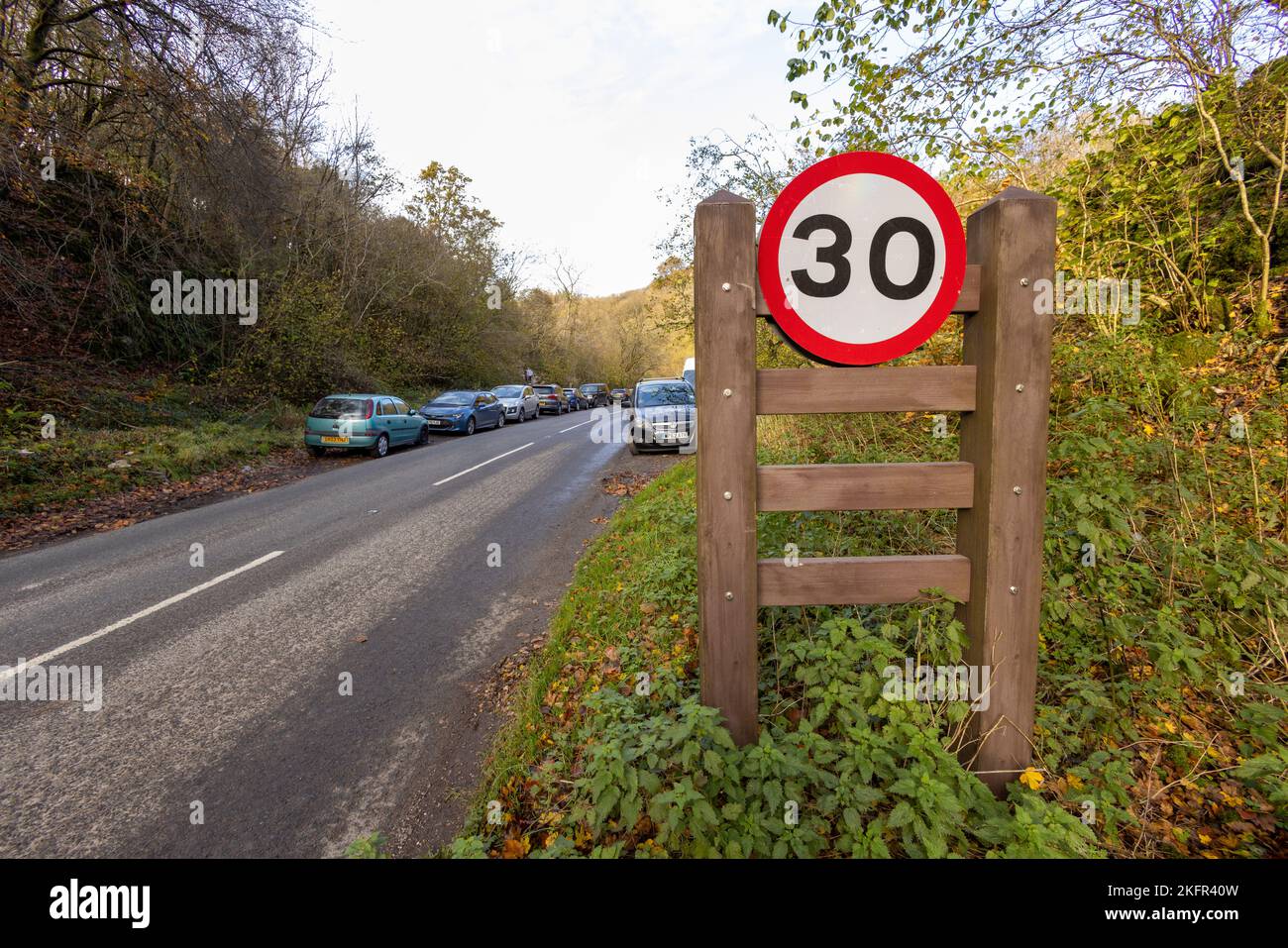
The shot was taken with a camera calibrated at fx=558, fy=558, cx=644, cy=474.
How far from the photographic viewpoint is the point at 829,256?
2.15m

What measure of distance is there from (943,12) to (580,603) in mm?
6275

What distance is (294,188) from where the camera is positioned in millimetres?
19969

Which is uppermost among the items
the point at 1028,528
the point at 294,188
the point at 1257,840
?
the point at 294,188

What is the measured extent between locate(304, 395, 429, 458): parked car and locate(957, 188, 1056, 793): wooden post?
1475cm

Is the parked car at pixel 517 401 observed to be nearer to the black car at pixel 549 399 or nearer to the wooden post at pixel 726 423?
the black car at pixel 549 399

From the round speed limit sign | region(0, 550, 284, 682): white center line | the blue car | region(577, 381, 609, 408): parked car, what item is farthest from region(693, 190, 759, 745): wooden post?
region(577, 381, 609, 408): parked car

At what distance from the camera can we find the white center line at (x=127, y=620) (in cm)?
396

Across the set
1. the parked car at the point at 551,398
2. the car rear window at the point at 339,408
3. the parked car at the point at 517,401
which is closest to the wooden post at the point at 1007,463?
the car rear window at the point at 339,408

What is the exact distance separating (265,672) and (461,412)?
691 inches

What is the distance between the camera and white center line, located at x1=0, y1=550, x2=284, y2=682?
396 centimetres

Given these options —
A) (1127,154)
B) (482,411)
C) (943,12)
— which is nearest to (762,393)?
(943,12)

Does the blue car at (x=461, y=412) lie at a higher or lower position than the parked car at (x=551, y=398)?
lower

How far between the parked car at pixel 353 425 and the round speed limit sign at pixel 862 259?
14345 mm
